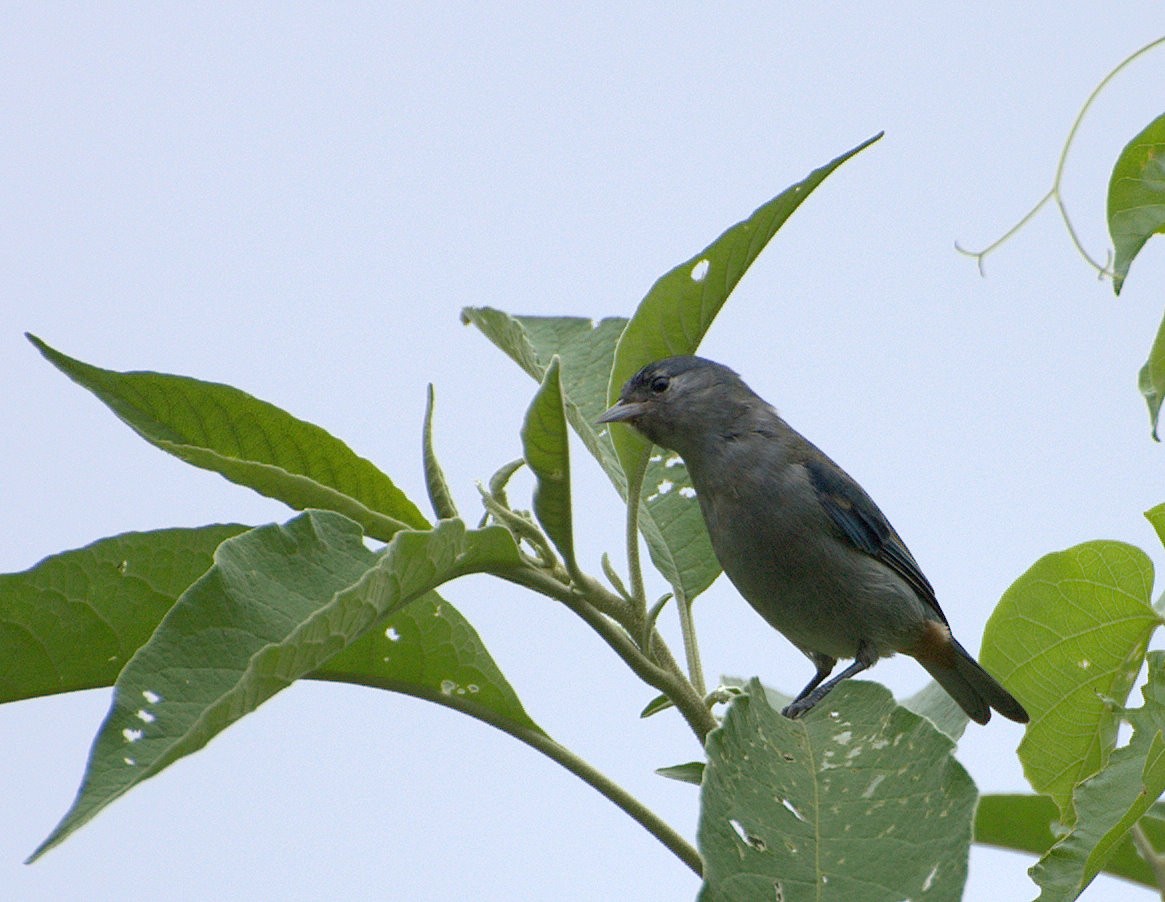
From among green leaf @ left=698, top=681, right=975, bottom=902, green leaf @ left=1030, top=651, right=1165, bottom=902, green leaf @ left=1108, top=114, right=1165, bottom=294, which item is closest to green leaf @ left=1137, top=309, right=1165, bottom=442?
green leaf @ left=1108, top=114, right=1165, bottom=294

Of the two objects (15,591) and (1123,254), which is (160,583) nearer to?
(15,591)

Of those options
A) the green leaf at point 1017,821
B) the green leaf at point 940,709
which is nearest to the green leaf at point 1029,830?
the green leaf at point 1017,821

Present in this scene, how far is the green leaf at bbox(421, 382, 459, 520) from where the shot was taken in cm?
220

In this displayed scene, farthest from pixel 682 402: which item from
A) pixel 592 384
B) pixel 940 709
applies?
pixel 940 709

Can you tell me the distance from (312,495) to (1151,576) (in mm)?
1662

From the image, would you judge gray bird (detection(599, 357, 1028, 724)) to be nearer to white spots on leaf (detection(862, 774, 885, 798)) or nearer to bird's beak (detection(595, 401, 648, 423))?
bird's beak (detection(595, 401, 648, 423))

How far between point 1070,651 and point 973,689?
931mm

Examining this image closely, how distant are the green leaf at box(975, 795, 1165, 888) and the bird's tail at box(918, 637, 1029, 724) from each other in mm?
788

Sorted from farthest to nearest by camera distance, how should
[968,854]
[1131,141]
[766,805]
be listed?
[1131,141] < [766,805] < [968,854]

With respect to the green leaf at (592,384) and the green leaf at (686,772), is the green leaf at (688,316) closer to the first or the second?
the green leaf at (592,384)

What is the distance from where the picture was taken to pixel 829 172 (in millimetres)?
2162

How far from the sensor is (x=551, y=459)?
2.08 metres

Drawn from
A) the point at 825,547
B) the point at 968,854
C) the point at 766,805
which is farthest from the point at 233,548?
the point at 825,547

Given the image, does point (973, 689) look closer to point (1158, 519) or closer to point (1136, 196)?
point (1158, 519)
